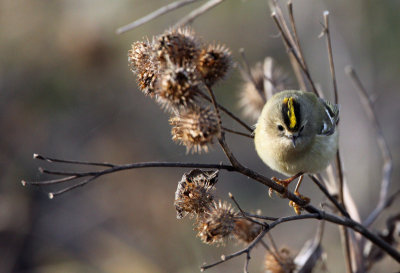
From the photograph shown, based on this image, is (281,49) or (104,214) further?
Result: (281,49)

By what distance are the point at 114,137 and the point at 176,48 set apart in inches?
167

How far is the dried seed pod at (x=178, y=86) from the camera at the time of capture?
5.66 feet

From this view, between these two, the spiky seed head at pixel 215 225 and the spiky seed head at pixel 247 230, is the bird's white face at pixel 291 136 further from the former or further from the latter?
the spiky seed head at pixel 215 225

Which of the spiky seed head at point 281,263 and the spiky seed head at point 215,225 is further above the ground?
the spiky seed head at point 281,263

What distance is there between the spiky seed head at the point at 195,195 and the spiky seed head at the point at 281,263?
798 millimetres

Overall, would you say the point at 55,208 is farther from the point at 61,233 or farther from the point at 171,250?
the point at 171,250

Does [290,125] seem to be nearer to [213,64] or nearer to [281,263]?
[281,263]

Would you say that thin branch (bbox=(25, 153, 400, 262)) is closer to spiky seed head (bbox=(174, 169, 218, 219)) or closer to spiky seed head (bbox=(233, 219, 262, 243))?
spiky seed head (bbox=(174, 169, 218, 219))

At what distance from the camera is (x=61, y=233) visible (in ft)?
17.3

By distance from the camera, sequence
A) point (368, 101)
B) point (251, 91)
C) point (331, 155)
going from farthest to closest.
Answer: point (251, 91), point (368, 101), point (331, 155)

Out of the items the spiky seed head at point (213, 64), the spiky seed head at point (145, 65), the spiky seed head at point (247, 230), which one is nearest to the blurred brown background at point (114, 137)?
the spiky seed head at point (247, 230)

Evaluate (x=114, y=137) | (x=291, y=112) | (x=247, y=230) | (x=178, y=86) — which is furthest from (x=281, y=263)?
(x=114, y=137)

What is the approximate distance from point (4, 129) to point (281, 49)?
458 cm

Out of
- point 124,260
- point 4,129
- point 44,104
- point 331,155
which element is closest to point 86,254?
point 124,260
